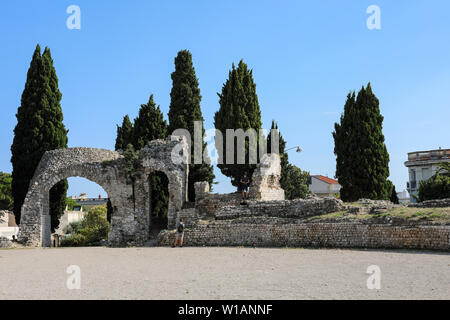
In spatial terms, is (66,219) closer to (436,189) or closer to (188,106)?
(188,106)

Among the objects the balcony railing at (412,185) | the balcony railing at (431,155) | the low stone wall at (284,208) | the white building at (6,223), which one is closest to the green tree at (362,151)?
the low stone wall at (284,208)

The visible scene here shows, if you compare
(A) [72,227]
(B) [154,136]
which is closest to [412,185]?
(B) [154,136]

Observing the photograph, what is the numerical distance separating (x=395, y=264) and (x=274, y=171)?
14529 mm

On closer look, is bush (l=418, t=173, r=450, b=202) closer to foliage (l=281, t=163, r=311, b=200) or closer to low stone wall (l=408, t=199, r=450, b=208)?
foliage (l=281, t=163, r=311, b=200)

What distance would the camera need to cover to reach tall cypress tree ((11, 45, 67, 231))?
28422 millimetres

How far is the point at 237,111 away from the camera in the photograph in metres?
29.3

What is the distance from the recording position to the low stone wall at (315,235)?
15.8 m

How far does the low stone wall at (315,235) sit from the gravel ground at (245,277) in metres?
1.12

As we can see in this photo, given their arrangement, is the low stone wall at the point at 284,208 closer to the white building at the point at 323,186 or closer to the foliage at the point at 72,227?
the foliage at the point at 72,227

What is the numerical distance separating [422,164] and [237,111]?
1224 inches

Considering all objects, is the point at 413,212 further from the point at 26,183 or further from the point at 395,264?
the point at 26,183

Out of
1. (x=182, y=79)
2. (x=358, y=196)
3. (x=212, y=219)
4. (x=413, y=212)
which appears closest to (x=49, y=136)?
(x=182, y=79)

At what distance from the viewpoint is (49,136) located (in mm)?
29125

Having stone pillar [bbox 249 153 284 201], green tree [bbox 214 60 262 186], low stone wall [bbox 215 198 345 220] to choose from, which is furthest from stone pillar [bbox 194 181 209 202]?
green tree [bbox 214 60 262 186]
